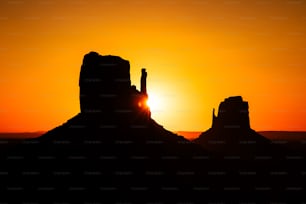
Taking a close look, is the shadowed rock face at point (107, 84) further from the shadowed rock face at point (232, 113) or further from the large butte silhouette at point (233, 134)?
the shadowed rock face at point (232, 113)

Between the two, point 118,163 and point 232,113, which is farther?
point 232,113

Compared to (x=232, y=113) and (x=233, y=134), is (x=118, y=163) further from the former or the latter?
(x=232, y=113)

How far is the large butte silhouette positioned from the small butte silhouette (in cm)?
1864

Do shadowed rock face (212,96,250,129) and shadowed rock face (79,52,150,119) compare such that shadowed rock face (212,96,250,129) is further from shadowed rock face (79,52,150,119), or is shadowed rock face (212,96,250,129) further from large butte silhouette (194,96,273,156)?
shadowed rock face (79,52,150,119)

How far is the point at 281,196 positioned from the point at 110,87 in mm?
17420

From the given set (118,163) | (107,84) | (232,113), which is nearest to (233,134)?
Answer: (232,113)

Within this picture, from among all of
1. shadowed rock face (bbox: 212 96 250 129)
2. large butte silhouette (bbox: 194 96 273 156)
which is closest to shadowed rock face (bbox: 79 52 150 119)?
large butte silhouette (bbox: 194 96 273 156)

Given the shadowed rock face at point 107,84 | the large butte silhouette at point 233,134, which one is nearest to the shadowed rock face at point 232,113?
the large butte silhouette at point 233,134

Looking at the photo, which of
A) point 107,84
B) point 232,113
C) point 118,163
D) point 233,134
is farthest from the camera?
point 232,113

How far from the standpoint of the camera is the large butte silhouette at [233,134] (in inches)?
2734

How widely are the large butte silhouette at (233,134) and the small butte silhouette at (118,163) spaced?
18.6 metres

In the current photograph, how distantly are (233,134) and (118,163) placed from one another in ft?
134

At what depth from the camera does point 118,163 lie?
3762 cm

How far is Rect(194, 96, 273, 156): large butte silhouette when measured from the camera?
69438 mm
